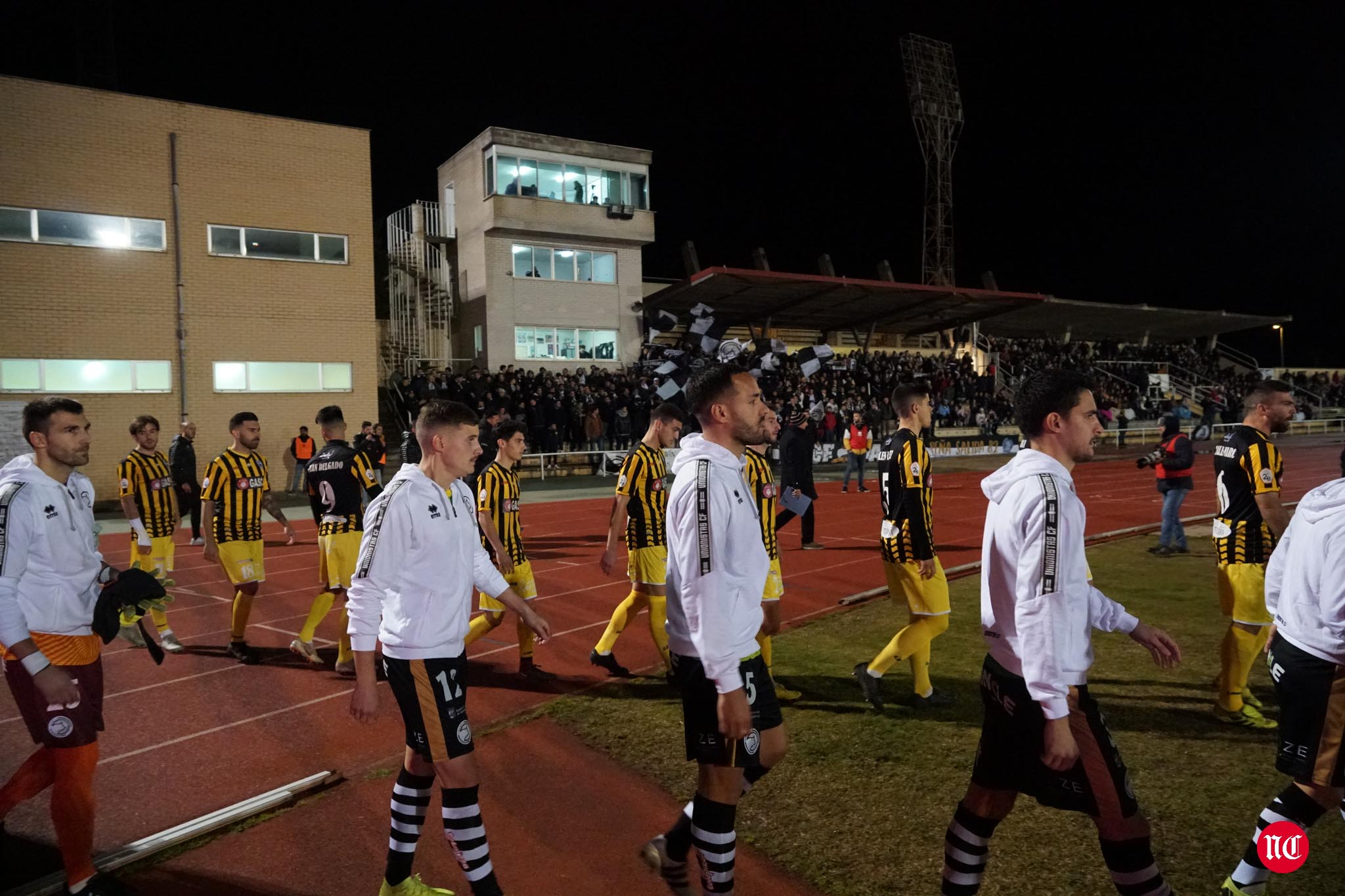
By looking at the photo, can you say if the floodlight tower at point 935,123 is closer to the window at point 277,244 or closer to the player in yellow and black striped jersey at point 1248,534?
the window at point 277,244

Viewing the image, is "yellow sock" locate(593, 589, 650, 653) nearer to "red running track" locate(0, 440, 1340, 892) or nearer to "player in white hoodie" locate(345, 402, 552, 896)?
"red running track" locate(0, 440, 1340, 892)

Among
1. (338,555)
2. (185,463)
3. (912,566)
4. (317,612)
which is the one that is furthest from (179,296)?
(912,566)

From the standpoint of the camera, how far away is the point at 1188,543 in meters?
11.7

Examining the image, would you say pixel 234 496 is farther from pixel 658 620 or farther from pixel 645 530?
pixel 658 620

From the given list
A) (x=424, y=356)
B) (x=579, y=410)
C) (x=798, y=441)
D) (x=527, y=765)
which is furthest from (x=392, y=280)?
(x=527, y=765)

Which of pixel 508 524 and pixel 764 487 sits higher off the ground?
pixel 764 487

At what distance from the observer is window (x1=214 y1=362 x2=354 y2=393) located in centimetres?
2106

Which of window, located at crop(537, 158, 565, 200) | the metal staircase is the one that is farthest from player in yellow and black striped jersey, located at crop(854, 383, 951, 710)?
window, located at crop(537, 158, 565, 200)

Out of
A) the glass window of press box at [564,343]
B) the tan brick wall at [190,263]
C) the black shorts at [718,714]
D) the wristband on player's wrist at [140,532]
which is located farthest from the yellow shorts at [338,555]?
the glass window of press box at [564,343]

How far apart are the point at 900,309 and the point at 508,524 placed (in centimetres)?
3199

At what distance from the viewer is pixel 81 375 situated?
19453 mm

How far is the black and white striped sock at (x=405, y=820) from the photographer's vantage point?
10.6 feet

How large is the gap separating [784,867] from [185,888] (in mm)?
2688

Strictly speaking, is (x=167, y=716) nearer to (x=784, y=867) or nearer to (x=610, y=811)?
(x=610, y=811)
